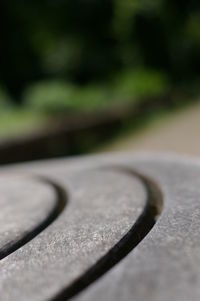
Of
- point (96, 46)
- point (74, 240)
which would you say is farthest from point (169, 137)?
point (96, 46)

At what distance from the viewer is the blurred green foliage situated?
14.5 meters

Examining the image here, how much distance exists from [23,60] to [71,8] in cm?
246

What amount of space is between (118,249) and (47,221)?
0.48 meters

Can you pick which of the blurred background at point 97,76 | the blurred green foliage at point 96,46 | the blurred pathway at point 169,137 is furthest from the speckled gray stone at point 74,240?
the blurred green foliage at point 96,46

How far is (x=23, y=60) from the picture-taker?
17.0m

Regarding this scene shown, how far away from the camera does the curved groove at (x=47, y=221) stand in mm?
1382

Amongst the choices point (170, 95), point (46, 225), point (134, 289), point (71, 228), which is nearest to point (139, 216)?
point (71, 228)

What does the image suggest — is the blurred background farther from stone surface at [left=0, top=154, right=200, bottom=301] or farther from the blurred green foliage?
stone surface at [left=0, top=154, right=200, bottom=301]

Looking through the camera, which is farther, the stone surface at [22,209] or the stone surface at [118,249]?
the stone surface at [22,209]

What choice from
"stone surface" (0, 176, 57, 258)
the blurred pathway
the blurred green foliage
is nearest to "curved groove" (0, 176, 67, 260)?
"stone surface" (0, 176, 57, 258)

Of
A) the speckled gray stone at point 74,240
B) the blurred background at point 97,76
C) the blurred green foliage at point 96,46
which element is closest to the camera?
the speckled gray stone at point 74,240

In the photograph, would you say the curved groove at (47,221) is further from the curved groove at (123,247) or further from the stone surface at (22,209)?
the curved groove at (123,247)

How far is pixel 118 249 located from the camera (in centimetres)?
120

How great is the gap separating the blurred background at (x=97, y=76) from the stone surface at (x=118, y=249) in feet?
18.7
